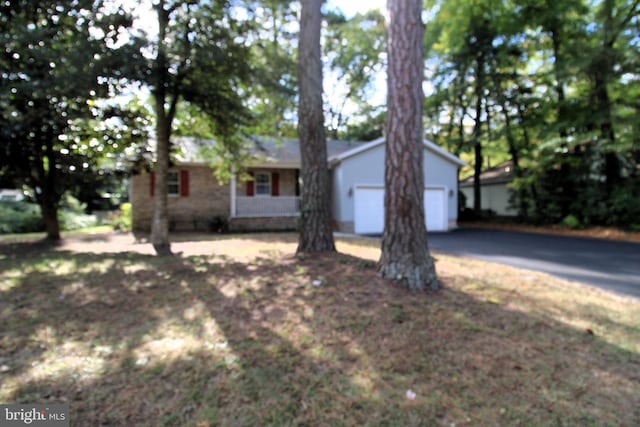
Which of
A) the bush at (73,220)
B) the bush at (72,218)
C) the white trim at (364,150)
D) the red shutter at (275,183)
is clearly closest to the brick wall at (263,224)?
the red shutter at (275,183)

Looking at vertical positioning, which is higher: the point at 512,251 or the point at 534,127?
the point at 534,127

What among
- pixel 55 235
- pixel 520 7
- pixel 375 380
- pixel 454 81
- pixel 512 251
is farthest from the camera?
pixel 454 81

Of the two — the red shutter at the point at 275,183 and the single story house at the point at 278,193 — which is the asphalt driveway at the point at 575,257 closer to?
the single story house at the point at 278,193

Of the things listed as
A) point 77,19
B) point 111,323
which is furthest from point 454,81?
point 111,323

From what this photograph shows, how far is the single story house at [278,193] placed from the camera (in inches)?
559

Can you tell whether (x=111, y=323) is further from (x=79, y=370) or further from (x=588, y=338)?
(x=588, y=338)

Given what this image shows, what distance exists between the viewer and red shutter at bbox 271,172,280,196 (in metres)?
16.0

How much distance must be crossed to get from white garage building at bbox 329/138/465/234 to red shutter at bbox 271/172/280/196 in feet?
8.90

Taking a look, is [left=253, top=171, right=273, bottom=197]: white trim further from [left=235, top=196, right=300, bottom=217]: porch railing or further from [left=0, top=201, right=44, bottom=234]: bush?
[left=0, top=201, right=44, bottom=234]: bush

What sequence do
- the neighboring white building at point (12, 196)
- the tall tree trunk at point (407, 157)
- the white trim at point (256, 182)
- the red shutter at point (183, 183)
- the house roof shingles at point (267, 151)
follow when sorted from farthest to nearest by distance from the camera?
the neighboring white building at point (12, 196)
the white trim at point (256, 182)
the red shutter at point (183, 183)
the house roof shingles at point (267, 151)
the tall tree trunk at point (407, 157)

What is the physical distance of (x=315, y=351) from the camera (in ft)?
9.47

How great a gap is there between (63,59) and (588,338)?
8.86 m

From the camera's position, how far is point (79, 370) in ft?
8.44

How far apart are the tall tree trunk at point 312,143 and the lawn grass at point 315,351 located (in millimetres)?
1154
